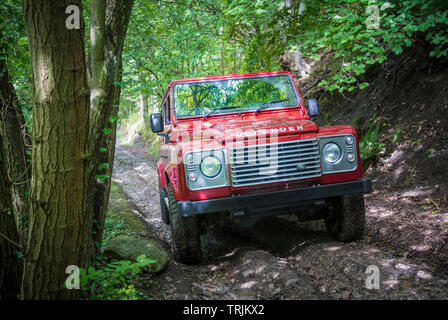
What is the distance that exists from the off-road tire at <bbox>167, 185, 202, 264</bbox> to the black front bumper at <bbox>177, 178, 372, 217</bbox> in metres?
0.33

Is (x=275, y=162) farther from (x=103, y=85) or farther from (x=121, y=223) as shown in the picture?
(x=121, y=223)

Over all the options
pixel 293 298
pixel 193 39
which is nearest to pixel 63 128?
pixel 293 298

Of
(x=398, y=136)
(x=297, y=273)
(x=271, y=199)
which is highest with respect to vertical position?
(x=398, y=136)

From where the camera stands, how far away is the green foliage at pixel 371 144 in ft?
19.7

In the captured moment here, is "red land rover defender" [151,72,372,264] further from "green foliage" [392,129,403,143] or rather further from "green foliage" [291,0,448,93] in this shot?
"green foliage" [392,129,403,143]

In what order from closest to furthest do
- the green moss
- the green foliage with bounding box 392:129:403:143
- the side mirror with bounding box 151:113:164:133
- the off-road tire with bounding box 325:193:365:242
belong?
1. the off-road tire with bounding box 325:193:365:242
2. the side mirror with bounding box 151:113:164:133
3. the green moss
4. the green foliage with bounding box 392:129:403:143

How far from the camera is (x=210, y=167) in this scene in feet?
10.7

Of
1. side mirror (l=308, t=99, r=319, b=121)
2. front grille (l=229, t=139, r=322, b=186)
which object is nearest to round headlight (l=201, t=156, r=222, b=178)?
front grille (l=229, t=139, r=322, b=186)

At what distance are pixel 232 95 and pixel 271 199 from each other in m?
1.71

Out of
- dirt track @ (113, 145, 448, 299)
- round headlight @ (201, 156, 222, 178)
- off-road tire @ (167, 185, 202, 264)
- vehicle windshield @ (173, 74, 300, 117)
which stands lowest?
dirt track @ (113, 145, 448, 299)

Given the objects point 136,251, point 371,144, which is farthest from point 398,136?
point 136,251

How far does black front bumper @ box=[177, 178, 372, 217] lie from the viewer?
319 cm

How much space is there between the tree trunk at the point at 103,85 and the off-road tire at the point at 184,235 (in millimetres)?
679
